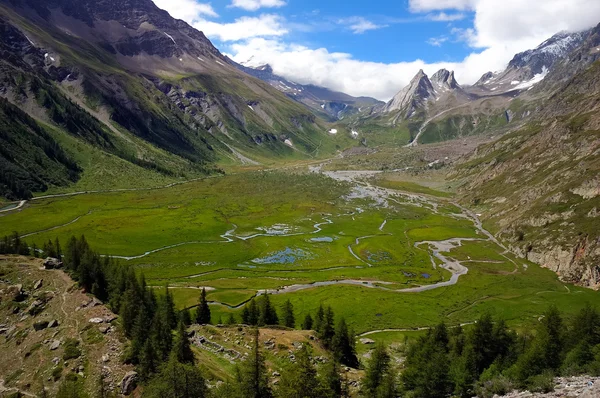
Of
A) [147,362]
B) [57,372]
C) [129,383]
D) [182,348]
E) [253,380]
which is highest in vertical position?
[147,362]

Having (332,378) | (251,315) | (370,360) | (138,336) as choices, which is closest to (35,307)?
(138,336)

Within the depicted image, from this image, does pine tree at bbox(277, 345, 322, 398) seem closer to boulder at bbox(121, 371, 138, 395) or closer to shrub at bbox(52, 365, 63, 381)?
boulder at bbox(121, 371, 138, 395)

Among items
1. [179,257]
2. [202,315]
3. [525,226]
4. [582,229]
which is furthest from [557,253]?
[179,257]

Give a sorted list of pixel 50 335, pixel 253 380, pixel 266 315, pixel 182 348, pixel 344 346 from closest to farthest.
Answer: pixel 253 380, pixel 182 348, pixel 50 335, pixel 344 346, pixel 266 315

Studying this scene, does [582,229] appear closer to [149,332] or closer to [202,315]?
[202,315]

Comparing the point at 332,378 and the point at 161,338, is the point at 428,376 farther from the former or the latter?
the point at 161,338

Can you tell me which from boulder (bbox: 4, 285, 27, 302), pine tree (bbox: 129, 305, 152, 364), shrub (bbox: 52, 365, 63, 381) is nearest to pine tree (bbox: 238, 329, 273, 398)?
pine tree (bbox: 129, 305, 152, 364)
